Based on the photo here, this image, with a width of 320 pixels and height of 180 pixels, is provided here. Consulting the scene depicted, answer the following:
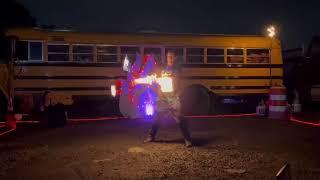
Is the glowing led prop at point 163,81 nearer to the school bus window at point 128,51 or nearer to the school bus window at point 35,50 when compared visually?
the school bus window at point 128,51

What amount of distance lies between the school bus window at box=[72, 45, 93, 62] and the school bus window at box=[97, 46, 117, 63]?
0.96ft

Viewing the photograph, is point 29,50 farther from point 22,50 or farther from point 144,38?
point 144,38

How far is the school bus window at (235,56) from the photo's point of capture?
60.2 ft

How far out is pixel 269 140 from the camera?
33.8 ft

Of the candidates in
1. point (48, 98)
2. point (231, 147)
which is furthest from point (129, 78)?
point (48, 98)

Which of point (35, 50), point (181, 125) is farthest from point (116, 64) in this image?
point (181, 125)

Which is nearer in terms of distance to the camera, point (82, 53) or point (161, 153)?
point (161, 153)

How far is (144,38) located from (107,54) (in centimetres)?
150

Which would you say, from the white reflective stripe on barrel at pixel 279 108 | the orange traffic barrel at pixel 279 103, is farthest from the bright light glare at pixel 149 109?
the white reflective stripe on barrel at pixel 279 108

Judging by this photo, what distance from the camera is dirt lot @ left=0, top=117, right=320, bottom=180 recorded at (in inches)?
280

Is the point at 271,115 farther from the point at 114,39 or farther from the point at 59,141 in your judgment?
the point at 59,141

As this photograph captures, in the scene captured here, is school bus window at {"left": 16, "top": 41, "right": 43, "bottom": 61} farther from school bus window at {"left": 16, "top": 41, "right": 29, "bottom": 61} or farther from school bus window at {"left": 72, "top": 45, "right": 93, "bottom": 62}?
school bus window at {"left": 72, "top": 45, "right": 93, "bottom": 62}

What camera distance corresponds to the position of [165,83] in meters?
9.55

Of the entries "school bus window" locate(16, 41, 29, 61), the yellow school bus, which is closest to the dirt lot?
the yellow school bus
